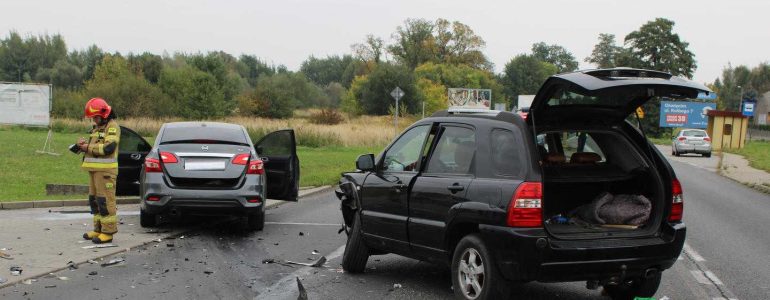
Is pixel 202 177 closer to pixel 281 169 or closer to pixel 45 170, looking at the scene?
pixel 281 169

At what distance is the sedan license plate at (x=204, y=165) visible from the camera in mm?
9820

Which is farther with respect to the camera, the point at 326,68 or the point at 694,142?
the point at 326,68

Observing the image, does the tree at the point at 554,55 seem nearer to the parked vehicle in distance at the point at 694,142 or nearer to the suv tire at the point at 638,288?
the parked vehicle in distance at the point at 694,142

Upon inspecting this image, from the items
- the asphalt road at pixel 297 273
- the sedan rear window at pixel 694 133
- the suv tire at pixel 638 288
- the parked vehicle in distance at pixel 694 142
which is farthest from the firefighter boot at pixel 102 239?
the sedan rear window at pixel 694 133

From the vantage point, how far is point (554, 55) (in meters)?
143

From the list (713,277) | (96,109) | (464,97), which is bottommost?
(713,277)

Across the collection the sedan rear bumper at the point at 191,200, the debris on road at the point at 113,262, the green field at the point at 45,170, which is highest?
the sedan rear bumper at the point at 191,200

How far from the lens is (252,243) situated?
9.50m

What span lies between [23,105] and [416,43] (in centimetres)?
8064

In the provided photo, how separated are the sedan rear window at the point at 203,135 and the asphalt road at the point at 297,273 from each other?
126 centimetres

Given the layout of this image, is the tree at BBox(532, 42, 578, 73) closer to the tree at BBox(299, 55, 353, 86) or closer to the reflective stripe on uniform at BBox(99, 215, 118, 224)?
the tree at BBox(299, 55, 353, 86)

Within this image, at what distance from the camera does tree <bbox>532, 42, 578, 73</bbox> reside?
5539 inches

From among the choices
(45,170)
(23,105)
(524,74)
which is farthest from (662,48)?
(45,170)

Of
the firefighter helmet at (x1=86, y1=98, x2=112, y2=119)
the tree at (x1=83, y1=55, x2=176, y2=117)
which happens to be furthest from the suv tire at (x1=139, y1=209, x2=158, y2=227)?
the tree at (x1=83, y1=55, x2=176, y2=117)
